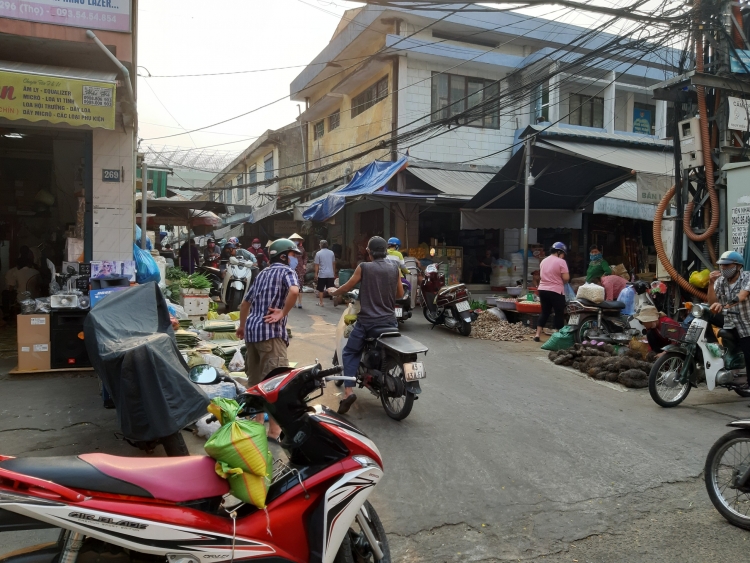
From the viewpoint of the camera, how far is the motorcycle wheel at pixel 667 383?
20.0 feet

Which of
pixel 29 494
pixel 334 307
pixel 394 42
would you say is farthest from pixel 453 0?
pixel 394 42

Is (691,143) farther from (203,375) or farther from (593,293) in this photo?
(203,375)

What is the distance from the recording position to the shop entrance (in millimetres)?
10219

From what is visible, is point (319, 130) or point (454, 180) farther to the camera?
point (319, 130)

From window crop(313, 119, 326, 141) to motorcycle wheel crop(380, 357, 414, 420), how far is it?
64.6 ft

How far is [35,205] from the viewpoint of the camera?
37.3ft

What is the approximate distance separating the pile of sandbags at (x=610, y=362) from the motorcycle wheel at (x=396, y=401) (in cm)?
323

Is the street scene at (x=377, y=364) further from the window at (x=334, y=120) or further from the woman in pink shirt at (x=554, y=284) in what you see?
the window at (x=334, y=120)

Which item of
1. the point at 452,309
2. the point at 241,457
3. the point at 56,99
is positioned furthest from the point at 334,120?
the point at 241,457

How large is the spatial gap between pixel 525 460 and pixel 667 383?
97.5 inches

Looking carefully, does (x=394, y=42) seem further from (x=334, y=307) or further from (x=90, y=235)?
(x=90, y=235)

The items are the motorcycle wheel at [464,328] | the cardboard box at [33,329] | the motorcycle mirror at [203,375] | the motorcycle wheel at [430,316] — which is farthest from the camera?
the motorcycle wheel at [430,316]

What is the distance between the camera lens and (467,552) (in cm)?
332

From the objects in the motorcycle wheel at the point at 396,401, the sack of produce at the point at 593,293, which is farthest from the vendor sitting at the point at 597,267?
the motorcycle wheel at the point at 396,401
